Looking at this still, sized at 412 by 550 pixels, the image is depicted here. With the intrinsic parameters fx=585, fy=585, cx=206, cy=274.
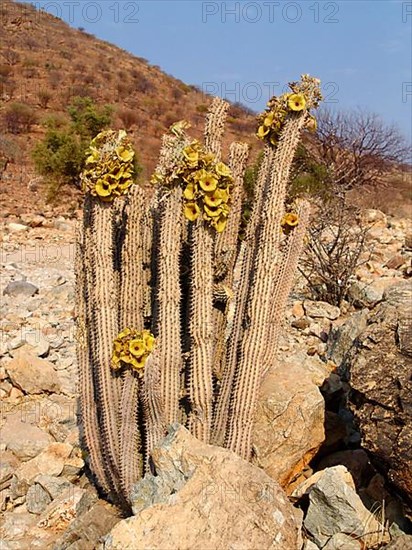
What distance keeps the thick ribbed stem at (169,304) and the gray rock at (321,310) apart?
3.87m

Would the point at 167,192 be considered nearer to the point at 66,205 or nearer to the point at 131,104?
the point at 66,205

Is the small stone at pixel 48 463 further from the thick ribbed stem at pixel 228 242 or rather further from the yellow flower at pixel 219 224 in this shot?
the yellow flower at pixel 219 224

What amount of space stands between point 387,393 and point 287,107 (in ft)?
5.54

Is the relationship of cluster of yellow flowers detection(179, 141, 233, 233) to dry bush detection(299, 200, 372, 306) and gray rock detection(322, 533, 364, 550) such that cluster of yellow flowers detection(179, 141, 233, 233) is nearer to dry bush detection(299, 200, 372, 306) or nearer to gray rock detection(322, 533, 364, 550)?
gray rock detection(322, 533, 364, 550)

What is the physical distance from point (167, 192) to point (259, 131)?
0.73 meters

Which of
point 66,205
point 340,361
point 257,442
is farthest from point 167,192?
point 66,205

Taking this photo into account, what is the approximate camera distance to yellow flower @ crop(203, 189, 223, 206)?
3.18 meters

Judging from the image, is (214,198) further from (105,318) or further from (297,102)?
(105,318)

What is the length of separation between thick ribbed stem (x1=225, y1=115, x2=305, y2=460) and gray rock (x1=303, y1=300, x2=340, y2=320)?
12.2 feet

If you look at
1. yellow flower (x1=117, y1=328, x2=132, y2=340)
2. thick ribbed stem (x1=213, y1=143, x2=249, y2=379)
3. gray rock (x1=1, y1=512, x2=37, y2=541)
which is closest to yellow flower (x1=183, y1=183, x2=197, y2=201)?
thick ribbed stem (x1=213, y1=143, x2=249, y2=379)

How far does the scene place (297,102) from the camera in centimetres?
327

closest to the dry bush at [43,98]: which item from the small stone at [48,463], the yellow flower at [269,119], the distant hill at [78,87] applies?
the distant hill at [78,87]

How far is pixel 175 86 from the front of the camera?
42.6 meters

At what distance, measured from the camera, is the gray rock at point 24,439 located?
4387 millimetres
